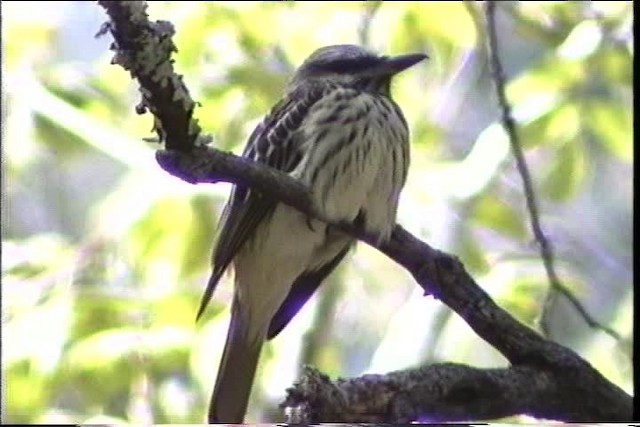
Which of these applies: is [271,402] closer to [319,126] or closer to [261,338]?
[261,338]

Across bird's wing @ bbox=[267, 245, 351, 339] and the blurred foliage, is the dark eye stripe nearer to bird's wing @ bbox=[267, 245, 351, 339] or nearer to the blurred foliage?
the blurred foliage

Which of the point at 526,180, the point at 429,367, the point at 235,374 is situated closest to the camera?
the point at 429,367

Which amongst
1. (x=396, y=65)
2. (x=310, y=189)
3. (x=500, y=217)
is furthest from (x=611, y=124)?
(x=310, y=189)

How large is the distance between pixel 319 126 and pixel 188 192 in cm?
23

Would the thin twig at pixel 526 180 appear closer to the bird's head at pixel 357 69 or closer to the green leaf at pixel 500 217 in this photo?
the green leaf at pixel 500 217

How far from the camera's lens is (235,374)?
147 centimetres

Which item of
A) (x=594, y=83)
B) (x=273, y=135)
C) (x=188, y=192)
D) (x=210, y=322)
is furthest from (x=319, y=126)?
(x=594, y=83)

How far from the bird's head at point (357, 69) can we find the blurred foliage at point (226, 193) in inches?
2.8

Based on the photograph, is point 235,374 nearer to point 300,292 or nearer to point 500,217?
point 300,292

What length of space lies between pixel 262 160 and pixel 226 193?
0.26ft

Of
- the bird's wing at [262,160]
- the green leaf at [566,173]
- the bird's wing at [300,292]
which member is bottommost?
the bird's wing at [300,292]

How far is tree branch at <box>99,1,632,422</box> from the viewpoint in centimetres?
115

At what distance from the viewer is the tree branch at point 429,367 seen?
1.15 meters

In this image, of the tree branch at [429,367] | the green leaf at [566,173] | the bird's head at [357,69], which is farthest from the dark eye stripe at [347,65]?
the green leaf at [566,173]
